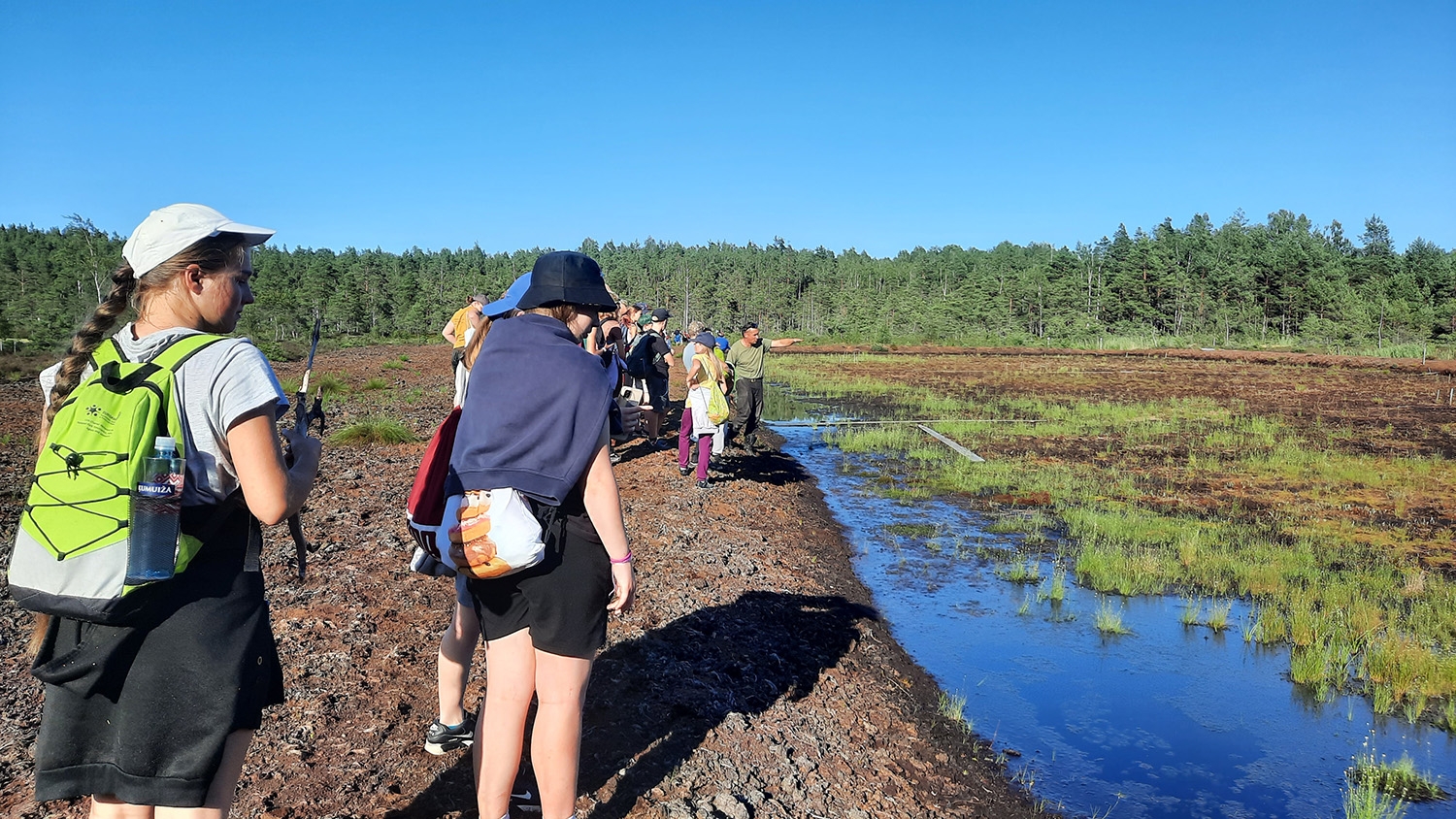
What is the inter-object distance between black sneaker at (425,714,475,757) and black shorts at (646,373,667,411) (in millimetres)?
8388

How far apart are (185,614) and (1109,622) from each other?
7089 millimetres

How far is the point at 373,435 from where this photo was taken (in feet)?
39.8

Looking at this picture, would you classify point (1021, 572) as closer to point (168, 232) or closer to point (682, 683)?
point (682, 683)

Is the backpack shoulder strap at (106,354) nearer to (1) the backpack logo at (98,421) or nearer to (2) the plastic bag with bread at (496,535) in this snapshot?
(1) the backpack logo at (98,421)

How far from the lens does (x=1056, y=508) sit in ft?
39.8

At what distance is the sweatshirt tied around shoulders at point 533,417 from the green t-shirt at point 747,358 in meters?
9.68

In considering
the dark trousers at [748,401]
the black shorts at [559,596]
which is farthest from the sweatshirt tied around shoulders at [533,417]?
the dark trousers at [748,401]

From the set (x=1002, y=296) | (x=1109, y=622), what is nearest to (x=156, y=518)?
(x=1109, y=622)

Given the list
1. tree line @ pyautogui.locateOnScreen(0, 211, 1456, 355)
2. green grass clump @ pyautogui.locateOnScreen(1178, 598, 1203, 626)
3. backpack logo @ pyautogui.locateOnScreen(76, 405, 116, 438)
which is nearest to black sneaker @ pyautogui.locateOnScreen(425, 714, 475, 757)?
backpack logo @ pyautogui.locateOnScreen(76, 405, 116, 438)

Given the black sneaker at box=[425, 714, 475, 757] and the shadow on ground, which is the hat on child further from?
the shadow on ground

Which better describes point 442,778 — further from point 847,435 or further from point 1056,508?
point 847,435

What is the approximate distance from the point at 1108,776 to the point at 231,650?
15.3ft

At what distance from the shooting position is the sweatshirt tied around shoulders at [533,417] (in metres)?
2.75

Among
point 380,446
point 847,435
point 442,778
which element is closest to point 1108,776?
point 442,778
